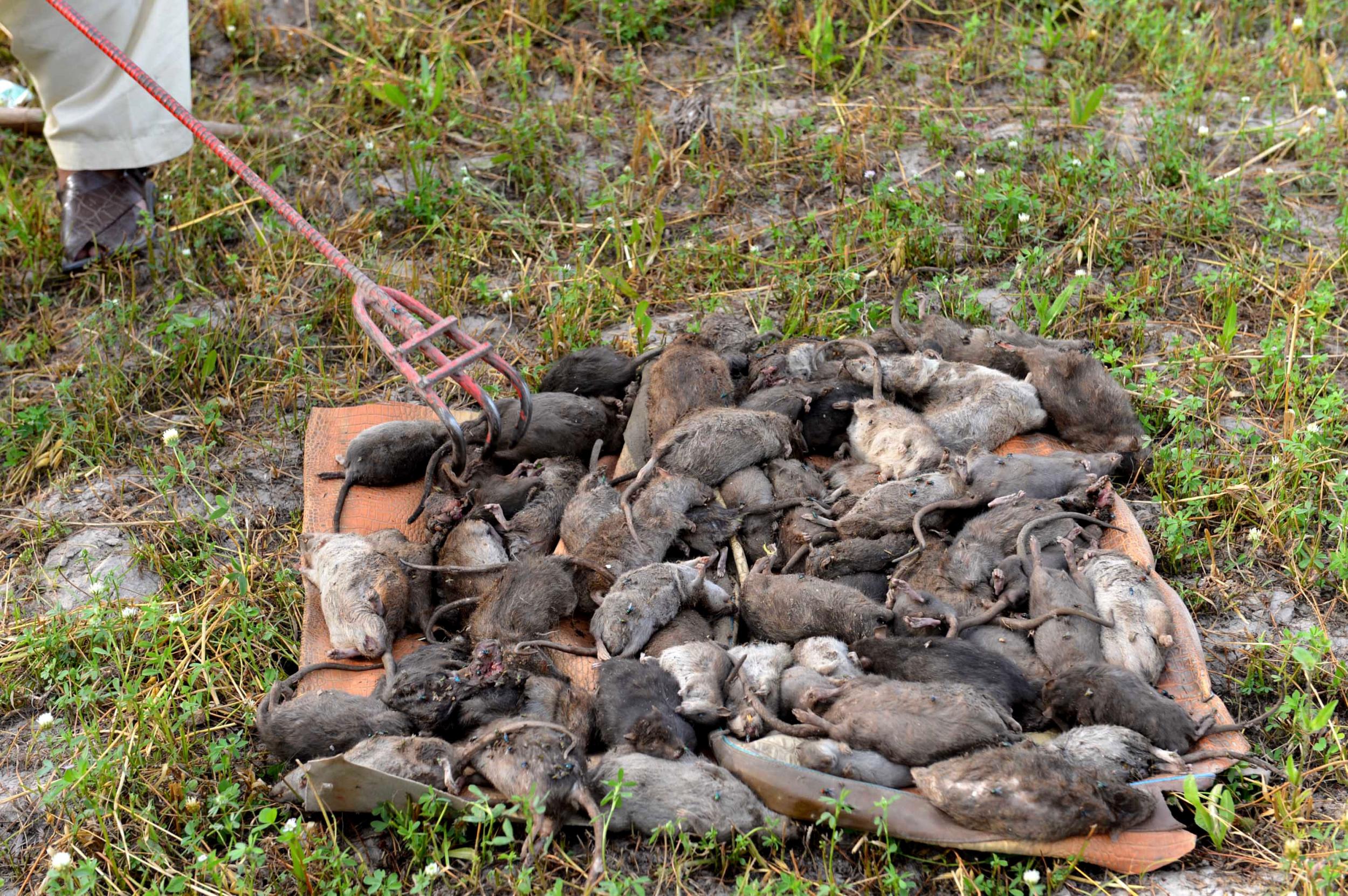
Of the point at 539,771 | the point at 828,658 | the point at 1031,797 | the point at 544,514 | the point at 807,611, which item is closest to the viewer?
the point at 1031,797

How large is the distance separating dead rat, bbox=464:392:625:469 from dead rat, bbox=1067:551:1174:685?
6.37 ft

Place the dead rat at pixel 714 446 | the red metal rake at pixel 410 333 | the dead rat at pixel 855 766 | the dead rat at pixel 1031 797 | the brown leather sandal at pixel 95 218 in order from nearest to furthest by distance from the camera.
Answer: the dead rat at pixel 1031 797, the dead rat at pixel 855 766, the red metal rake at pixel 410 333, the dead rat at pixel 714 446, the brown leather sandal at pixel 95 218

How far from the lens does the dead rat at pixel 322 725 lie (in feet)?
11.4

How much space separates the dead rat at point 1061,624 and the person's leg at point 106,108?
487 centimetres

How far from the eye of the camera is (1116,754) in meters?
3.31

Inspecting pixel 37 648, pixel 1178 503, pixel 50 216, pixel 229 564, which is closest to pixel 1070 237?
pixel 1178 503

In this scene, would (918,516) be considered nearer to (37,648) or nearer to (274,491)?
(274,491)

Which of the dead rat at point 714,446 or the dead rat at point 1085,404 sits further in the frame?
the dead rat at point 1085,404

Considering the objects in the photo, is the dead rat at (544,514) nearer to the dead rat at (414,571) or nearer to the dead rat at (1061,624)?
the dead rat at (414,571)

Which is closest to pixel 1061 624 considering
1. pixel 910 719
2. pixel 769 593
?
pixel 910 719

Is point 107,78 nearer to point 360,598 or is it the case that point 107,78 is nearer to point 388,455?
point 388,455

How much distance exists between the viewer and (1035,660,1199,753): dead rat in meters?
3.41

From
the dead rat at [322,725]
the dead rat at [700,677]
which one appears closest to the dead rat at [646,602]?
the dead rat at [700,677]

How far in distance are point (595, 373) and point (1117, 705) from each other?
251 cm
